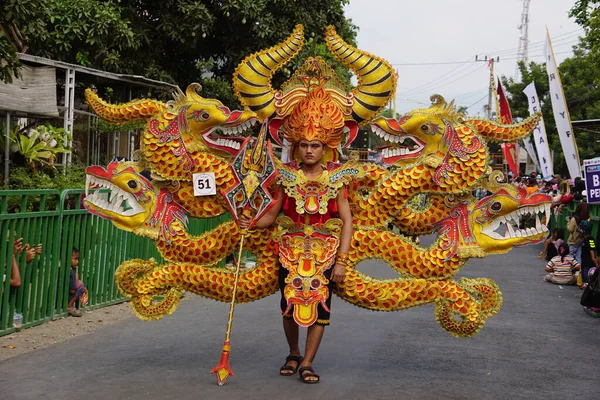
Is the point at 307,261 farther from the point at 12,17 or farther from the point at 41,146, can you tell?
the point at 41,146

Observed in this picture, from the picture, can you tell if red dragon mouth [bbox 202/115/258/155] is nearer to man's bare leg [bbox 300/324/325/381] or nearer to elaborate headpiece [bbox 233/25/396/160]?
elaborate headpiece [bbox 233/25/396/160]

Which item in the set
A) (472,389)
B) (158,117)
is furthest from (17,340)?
(472,389)

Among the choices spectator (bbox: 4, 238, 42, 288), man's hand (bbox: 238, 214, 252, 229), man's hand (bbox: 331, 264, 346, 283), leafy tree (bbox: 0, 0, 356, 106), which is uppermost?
leafy tree (bbox: 0, 0, 356, 106)

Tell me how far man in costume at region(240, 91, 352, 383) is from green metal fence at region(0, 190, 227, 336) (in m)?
2.69

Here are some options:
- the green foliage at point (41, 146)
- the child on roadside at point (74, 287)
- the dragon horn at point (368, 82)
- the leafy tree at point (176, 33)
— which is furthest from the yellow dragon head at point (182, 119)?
the leafy tree at point (176, 33)

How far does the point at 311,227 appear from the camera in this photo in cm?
624

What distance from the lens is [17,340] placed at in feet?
24.9

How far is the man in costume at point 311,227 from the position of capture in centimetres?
615

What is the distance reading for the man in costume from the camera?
615cm

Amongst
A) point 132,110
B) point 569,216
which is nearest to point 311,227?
point 132,110

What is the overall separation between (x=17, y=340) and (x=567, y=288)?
986cm

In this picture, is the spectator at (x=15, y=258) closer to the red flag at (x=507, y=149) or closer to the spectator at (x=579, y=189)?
the spectator at (x=579, y=189)

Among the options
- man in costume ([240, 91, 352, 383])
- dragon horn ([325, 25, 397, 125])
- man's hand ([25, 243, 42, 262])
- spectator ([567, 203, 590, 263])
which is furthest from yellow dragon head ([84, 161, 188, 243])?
spectator ([567, 203, 590, 263])

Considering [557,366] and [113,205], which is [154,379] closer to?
[113,205]
